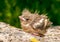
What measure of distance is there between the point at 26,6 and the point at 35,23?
1.25 meters

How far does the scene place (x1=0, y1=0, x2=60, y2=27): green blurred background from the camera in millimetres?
4973

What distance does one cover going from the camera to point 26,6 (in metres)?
5.01

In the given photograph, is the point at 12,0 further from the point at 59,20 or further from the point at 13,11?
the point at 59,20

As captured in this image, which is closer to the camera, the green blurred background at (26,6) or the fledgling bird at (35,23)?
the fledgling bird at (35,23)

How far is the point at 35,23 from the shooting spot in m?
3.80

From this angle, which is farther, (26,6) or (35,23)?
(26,6)

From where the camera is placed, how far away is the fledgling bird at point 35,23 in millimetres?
3793

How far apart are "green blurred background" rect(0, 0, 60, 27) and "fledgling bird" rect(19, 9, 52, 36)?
1.01 metres

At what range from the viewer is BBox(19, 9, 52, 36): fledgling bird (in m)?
3.79

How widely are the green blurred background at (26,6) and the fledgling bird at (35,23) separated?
101 centimetres

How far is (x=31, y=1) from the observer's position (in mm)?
5047

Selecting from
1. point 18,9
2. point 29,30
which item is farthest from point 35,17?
point 18,9

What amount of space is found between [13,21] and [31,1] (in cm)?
46

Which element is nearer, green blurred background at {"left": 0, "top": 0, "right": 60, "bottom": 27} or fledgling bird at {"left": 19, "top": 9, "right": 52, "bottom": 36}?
fledgling bird at {"left": 19, "top": 9, "right": 52, "bottom": 36}
